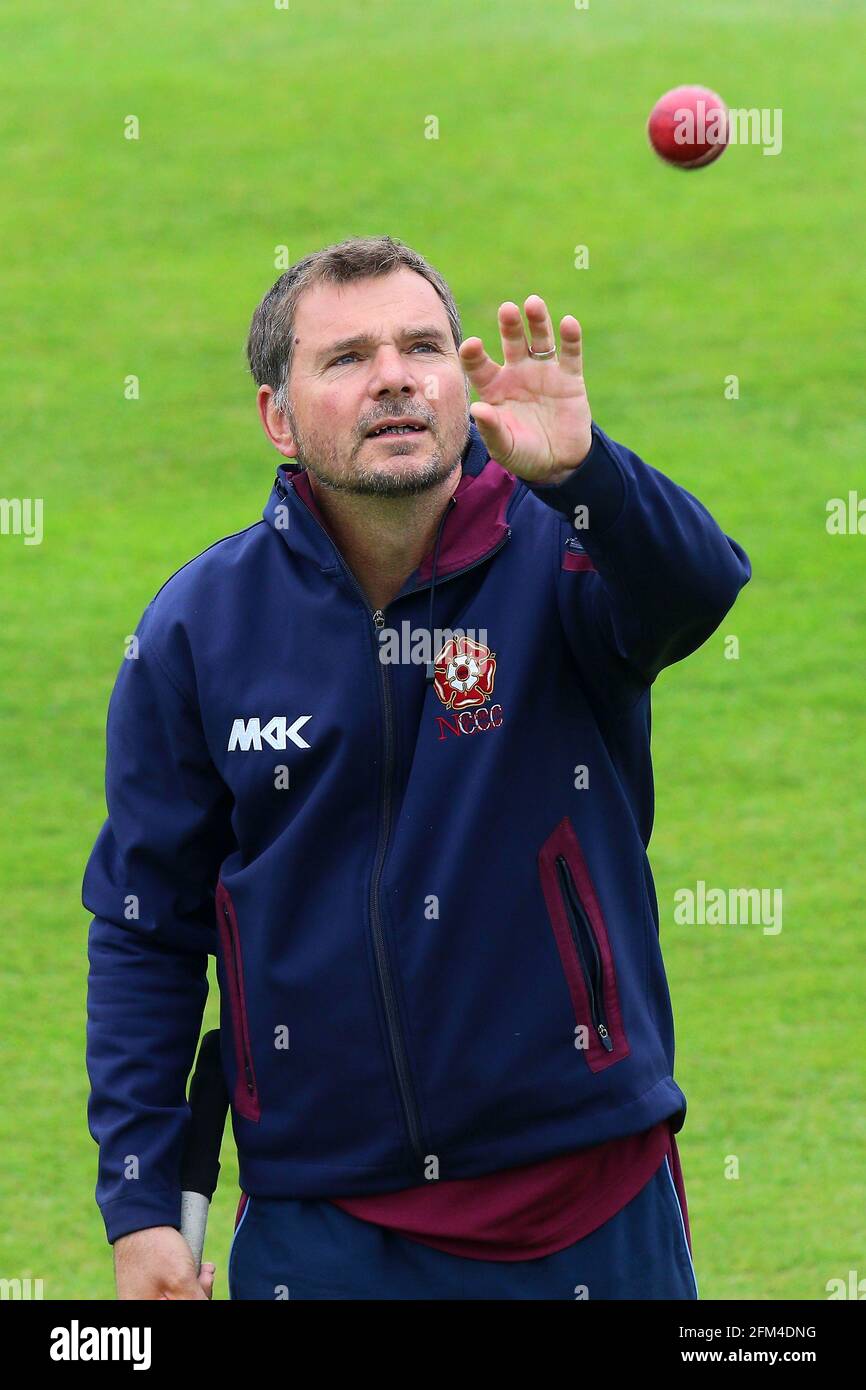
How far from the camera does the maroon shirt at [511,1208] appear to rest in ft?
9.05

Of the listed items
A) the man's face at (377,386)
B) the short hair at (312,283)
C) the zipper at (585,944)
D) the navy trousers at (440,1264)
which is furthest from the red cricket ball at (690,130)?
the navy trousers at (440,1264)

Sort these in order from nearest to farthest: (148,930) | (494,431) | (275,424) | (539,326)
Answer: (494,431), (539,326), (148,930), (275,424)

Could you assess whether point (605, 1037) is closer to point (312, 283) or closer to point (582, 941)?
point (582, 941)

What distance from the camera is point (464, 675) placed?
2.81 metres

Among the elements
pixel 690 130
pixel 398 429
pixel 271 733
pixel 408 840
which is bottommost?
pixel 408 840

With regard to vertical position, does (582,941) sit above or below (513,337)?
below

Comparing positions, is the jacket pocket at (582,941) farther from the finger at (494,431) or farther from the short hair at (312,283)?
the short hair at (312,283)

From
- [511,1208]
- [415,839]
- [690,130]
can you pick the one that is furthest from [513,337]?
[690,130]

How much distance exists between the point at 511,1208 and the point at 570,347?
1.15 metres

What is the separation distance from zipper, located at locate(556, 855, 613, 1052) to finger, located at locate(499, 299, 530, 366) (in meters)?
0.68

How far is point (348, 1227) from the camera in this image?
9.23 feet

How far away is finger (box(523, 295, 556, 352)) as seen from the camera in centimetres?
266

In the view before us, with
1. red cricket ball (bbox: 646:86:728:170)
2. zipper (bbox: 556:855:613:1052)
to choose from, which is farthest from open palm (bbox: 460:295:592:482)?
red cricket ball (bbox: 646:86:728:170)
